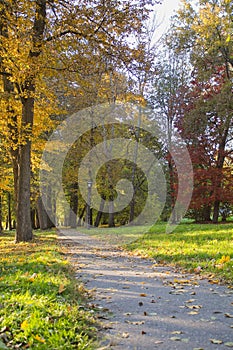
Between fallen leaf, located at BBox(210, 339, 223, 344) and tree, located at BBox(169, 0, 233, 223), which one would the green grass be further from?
tree, located at BBox(169, 0, 233, 223)

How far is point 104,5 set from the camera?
31.1 feet

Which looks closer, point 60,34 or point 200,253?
point 200,253

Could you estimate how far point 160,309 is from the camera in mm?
4082

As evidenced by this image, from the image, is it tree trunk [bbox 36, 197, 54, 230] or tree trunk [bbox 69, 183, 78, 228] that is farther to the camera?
tree trunk [bbox 69, 183, 78, 228]

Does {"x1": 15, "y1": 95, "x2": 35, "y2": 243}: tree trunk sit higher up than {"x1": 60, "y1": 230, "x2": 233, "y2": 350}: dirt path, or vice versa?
{"x1": 15, "y1": 95, "x2": 35, "y2": 243}: tree trunk

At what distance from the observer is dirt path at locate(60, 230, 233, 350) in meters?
3.07

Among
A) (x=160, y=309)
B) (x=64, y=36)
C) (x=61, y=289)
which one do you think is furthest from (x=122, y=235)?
(x=160, y=309)

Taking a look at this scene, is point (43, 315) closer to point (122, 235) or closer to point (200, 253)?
point (200, 253)

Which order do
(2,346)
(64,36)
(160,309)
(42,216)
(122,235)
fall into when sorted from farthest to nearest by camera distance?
(42,216) < (122,235) < (64,36) < (160,309) < (2,346)

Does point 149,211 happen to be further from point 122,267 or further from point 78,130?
point 122,267

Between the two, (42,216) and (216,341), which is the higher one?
(42,216)

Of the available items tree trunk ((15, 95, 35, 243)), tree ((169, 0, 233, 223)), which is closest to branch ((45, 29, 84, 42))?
tree trunk ((15, 95, 35, 243))

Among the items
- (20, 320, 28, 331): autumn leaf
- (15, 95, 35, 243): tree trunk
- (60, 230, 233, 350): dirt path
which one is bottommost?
(60, 230, 233, 350): dirt path

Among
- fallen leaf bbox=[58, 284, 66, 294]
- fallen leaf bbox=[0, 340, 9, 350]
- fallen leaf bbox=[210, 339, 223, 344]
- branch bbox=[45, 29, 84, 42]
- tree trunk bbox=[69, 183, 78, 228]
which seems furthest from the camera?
tree trunk bbox=[69, 183, 78, 228]
